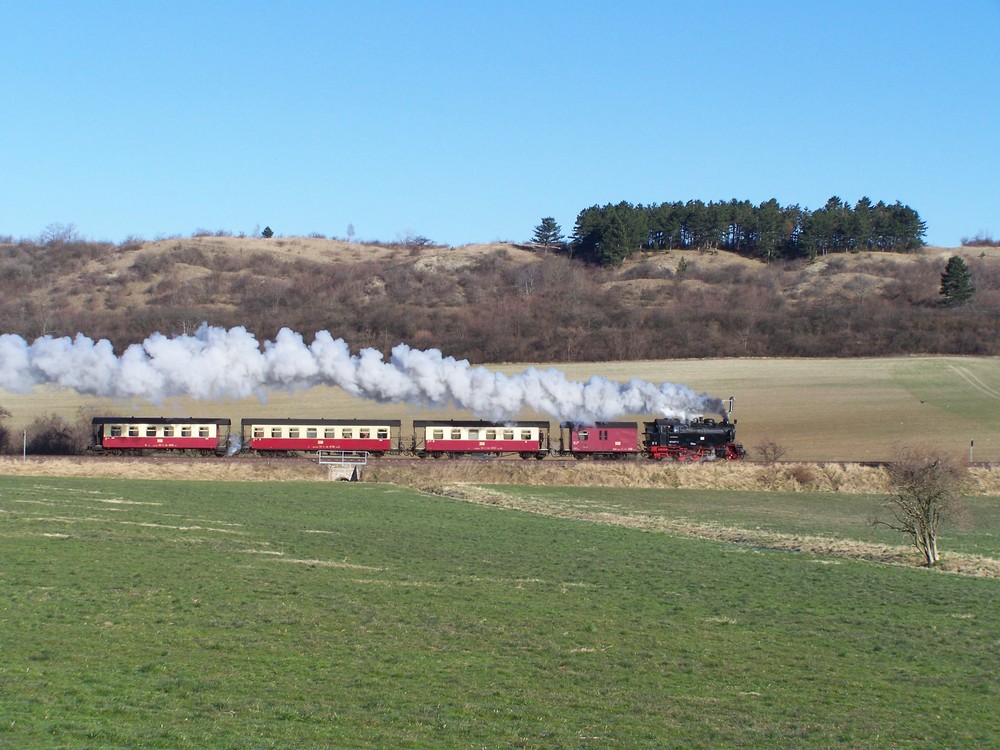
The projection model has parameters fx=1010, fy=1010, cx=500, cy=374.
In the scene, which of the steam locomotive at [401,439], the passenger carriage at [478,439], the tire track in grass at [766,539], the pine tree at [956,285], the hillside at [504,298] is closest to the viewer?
the tire track in grass at [766,539]

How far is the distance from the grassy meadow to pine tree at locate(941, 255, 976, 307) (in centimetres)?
2594

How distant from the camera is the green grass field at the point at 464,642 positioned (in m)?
13.8

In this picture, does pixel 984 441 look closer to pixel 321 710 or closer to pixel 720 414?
pixel 720 414

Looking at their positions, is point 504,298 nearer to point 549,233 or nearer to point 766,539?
point 549,233

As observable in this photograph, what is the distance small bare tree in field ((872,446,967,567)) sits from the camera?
1280 inches

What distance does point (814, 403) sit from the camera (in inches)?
3457

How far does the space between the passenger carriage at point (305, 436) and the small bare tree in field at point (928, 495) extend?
38789mm

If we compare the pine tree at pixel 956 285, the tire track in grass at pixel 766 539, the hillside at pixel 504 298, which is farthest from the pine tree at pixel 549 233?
the tire track in grass at pixel 766 539

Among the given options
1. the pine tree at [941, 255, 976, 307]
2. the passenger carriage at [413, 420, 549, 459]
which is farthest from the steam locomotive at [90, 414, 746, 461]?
the pine tree at [941, 255, 976, 307]

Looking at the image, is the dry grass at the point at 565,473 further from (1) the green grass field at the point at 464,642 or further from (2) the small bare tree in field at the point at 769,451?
(1) the green grass field at the point at 464,642

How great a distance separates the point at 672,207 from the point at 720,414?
109m

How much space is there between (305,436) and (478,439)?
1123 centimetres

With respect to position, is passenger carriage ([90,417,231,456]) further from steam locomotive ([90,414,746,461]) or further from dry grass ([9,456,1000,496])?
dry grass ([9,456,1000,496])

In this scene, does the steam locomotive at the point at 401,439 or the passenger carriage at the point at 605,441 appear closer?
the steam locomotive at the point at 401,439
